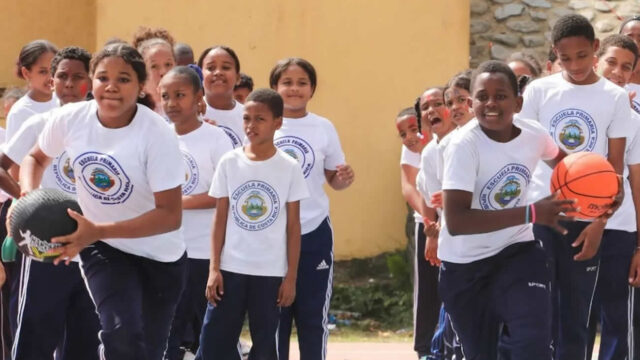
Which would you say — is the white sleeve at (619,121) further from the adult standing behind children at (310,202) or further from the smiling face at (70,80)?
the smiling face at (70,80)

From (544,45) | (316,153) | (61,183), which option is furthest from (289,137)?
(544,45)

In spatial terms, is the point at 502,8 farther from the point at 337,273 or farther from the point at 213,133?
the point at 213,133

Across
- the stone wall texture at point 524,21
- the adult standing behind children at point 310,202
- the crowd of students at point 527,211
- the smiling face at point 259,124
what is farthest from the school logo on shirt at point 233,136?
the stone wall texture at point 524,21

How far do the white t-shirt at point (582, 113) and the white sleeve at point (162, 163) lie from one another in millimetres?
2260

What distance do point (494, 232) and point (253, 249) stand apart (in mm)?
1378

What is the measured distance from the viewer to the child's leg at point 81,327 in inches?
237

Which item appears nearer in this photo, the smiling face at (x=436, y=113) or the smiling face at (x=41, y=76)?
the smiling face at (x=41, y=76)

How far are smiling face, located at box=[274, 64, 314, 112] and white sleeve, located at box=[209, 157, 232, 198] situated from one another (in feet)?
2.42

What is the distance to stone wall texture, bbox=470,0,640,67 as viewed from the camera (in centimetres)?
1206

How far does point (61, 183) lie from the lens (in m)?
6.21

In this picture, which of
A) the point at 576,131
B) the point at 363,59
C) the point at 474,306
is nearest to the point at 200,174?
the point at 474,306

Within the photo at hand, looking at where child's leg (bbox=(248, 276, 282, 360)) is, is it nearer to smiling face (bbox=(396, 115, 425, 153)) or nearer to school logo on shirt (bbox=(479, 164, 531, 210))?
school logo on shirt (bbox=(479, 164, 531, 210))

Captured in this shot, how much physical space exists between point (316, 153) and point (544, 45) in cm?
577

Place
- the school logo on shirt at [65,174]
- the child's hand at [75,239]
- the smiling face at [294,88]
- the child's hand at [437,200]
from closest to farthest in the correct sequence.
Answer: the child's hand at [75,239] < the school logo on shirt at [65,174] < the child's hand at [437,200] < the smiling face at [294,88]
